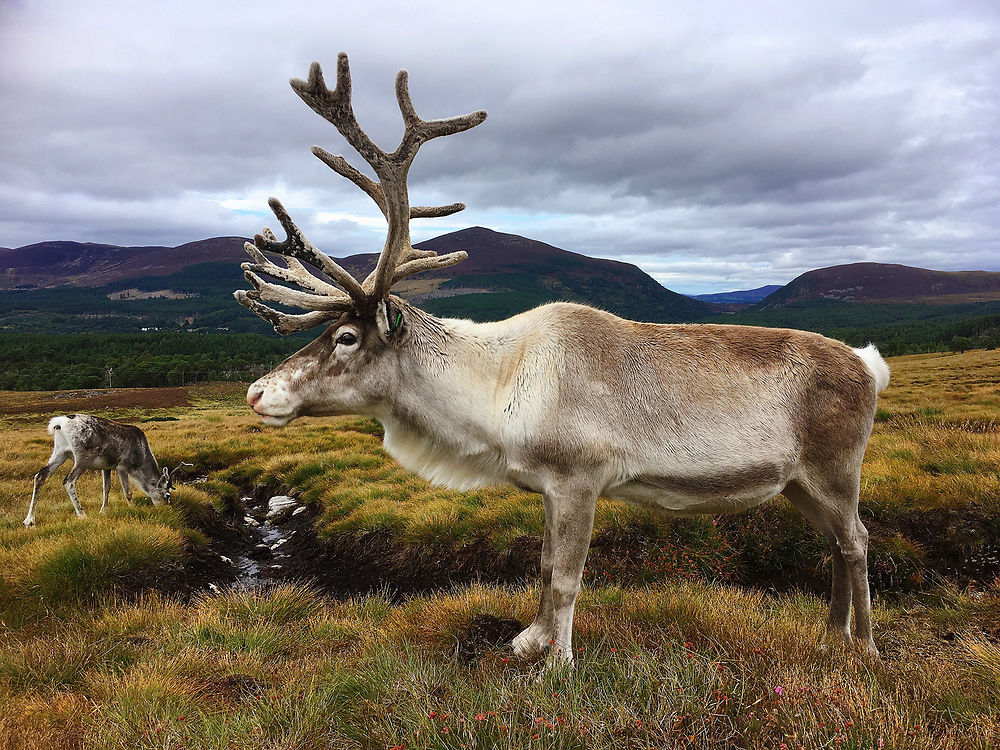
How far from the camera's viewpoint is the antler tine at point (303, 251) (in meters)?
4.50

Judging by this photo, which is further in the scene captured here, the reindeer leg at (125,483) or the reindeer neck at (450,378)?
the reindeer leg at (125,483)

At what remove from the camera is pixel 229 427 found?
83.1ft

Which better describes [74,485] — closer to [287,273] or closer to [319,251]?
[287,273]

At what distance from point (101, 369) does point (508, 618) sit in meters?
116

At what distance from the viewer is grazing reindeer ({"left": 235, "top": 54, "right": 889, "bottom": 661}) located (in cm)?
420

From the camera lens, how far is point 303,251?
4.66m

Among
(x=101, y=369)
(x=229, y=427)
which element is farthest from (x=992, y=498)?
(x=101, y=369)

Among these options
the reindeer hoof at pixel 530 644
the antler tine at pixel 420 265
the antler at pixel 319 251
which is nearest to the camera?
the reindeer hoof at pixel 530 644

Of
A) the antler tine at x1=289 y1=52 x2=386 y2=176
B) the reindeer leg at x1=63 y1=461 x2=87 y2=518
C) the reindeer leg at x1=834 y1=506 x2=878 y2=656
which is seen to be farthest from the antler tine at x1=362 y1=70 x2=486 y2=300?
the reindeer leg at x1=63 y1=461 x2=87 y2=518

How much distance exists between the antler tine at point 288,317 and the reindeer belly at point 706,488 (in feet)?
9.50

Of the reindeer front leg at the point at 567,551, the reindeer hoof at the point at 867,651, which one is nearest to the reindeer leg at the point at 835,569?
the reindeer hoof at the point at 867,651

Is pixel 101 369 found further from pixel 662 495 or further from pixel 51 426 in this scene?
pixel 662 495

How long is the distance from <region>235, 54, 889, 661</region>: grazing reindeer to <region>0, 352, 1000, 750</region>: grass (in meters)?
0.80

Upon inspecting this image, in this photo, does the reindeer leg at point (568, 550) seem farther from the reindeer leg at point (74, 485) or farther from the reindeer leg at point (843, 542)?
the reindeer leg at point (74, 485)
